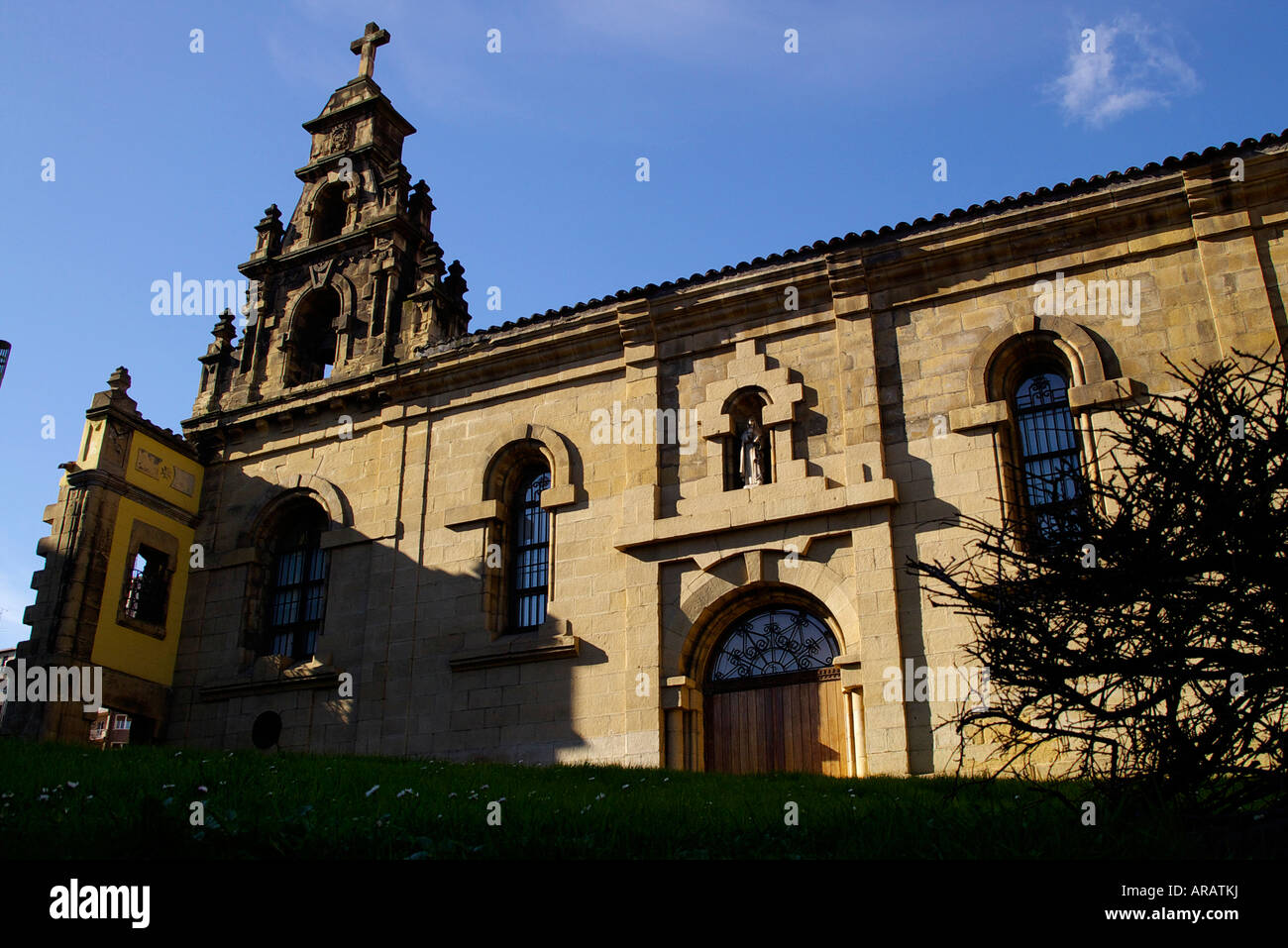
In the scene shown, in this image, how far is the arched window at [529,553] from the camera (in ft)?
64.2

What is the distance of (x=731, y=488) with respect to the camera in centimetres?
1845

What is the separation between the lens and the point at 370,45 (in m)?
26.5

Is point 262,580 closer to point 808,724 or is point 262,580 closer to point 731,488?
point 731,488

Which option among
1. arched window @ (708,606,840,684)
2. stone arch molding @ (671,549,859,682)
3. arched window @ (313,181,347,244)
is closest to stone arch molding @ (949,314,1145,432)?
stone arch molding @ (671,549,859,682)

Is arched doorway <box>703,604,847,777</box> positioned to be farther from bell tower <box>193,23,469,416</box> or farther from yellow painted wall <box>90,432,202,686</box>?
yellow painted wall <box>90,432,202,686</box>

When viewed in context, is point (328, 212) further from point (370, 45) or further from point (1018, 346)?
point (1018, 346)

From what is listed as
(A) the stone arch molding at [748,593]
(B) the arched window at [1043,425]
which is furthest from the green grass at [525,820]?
(B) the arched window at [1043,425]

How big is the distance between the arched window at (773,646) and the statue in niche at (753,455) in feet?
6.77

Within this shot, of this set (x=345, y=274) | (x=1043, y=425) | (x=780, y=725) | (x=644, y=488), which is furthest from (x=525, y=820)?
(x=345, y=274)

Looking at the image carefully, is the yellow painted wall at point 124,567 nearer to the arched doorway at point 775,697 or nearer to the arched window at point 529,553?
the arched window at point 529,553

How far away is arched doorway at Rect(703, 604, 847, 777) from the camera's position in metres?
16.6
